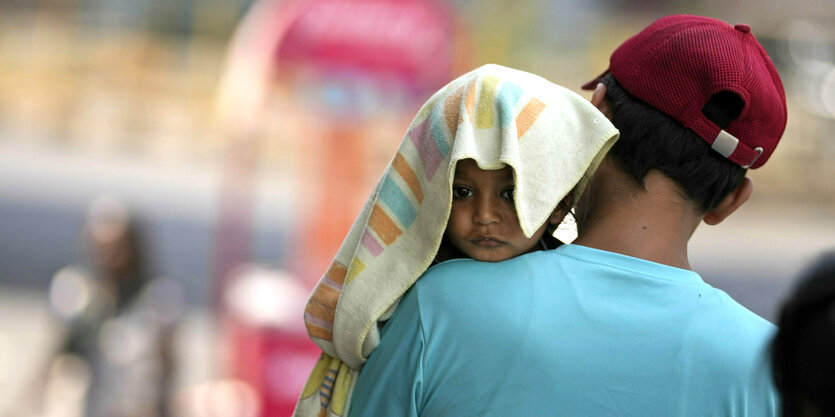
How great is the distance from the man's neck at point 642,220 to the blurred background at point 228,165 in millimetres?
3063

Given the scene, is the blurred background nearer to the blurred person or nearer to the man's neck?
the blurred person

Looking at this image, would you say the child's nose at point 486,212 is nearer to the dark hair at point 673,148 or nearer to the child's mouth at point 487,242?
the child's mouth at point 487,242

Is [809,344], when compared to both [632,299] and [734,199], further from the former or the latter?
[734,199]

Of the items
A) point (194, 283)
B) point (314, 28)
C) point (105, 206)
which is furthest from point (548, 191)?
point (194, 283)

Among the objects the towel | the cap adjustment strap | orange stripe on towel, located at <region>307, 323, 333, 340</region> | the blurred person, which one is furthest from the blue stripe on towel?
the blurred person

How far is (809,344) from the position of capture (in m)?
0.96

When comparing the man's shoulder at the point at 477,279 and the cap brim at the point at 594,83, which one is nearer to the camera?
the man's shoulder at the point at 477,279

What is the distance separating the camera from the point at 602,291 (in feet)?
4.67

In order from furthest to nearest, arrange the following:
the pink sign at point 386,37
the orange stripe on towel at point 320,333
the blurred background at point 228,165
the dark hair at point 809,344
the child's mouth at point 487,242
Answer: the blurred background at point 228,165, the pink sign at point 386,37, the orange stripe on towel at point 320,333, the child's mouth at point 487,242, the dark hair at point 809,344

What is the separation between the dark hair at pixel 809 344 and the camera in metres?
0.93

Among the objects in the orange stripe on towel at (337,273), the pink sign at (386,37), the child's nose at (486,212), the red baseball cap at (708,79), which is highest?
the red baseball cap at (708,79)

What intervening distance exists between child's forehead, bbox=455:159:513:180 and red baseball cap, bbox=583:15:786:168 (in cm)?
23

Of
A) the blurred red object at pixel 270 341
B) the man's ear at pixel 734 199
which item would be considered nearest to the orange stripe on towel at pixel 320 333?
the man's ear at pixel 734 199

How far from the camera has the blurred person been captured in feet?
15.1
